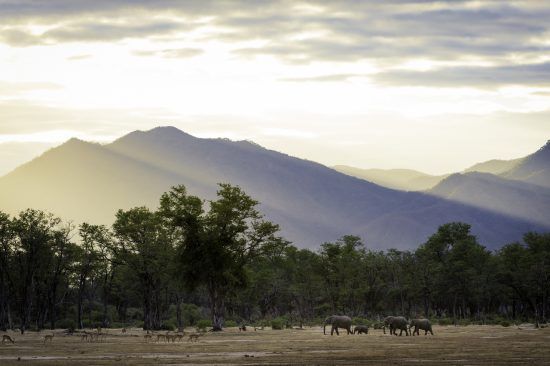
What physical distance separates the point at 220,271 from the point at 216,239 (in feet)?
11.7

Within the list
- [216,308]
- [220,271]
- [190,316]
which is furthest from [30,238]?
[190,316]

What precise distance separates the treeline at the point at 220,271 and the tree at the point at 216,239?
0.12 m

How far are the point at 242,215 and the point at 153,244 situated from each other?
1117 centimetres

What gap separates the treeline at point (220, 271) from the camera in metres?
97.8

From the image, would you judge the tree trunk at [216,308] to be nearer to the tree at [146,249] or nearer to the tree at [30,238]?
the tree at [146,249]

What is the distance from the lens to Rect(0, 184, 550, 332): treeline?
9781 centimetres

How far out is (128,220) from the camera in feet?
343

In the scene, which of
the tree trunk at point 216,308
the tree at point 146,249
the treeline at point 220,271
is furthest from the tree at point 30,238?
the tree trunk at point 216,308

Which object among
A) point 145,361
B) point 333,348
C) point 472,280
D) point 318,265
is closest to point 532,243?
point 472,280

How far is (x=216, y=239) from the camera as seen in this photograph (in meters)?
96.2

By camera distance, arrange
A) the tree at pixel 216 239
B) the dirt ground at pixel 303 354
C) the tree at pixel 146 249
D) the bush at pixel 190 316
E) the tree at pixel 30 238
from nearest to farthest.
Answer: the dirt ground at pixel 303 354, the tree at pixel 216 239, the tree at pixel 146 249, the tree at pixel 30 238, the bush at pixel 190 316

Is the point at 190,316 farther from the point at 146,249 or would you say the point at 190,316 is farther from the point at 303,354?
the point at 303,354

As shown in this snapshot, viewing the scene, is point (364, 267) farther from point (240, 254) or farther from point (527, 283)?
point (240, 254)

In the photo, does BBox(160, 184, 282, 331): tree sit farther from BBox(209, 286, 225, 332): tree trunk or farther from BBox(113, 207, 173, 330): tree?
BBox(113, 207, 173, 330): tree
